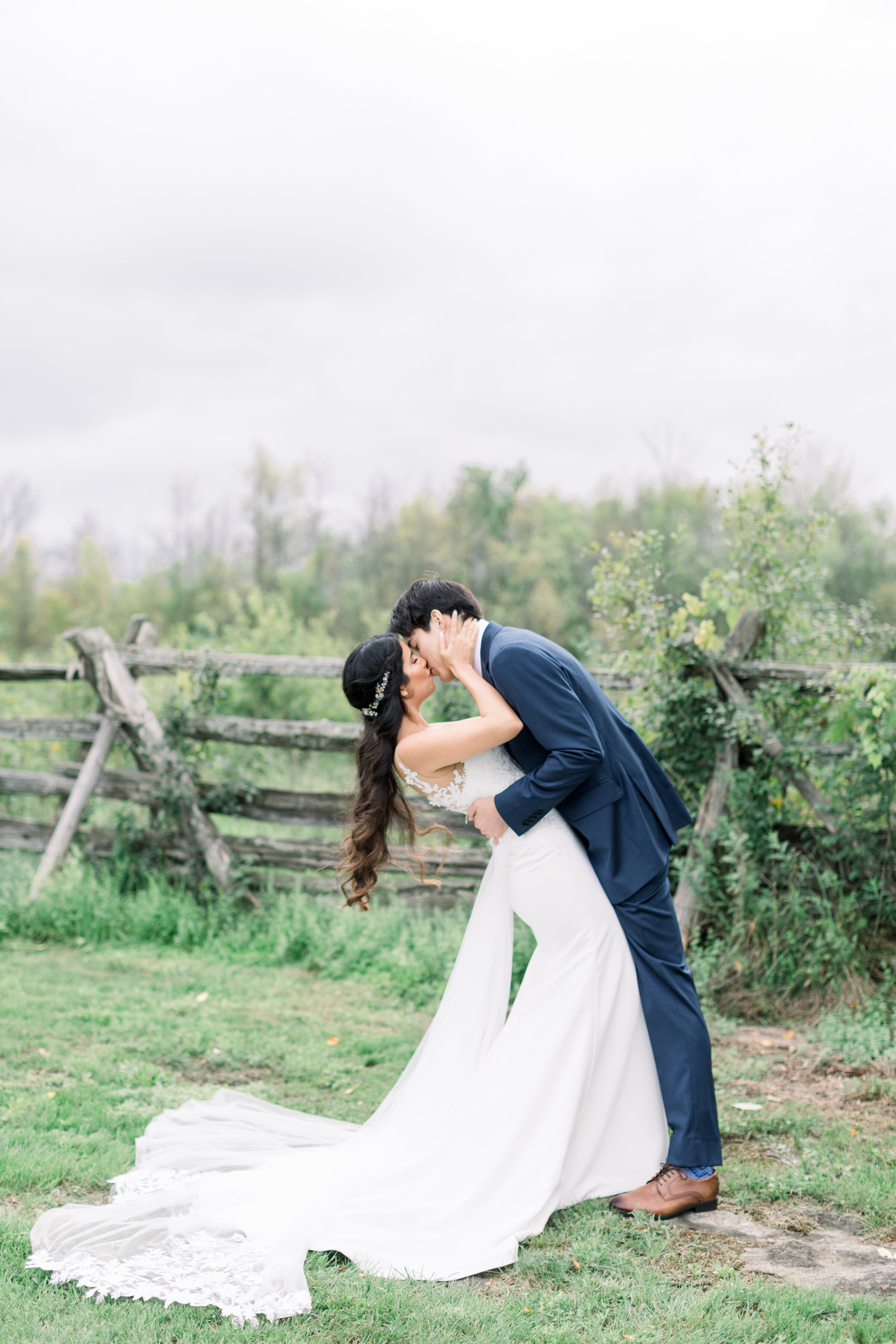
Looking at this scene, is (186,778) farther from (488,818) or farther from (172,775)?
(488,818)

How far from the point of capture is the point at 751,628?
5.44 meters

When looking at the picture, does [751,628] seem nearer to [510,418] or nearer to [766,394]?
[766,394]

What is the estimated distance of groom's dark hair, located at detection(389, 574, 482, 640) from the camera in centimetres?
336

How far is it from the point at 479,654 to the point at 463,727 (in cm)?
28

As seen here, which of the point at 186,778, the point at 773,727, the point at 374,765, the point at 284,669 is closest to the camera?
the point at 374,765

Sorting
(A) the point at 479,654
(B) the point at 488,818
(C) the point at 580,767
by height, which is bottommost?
(B) the point at 488,818

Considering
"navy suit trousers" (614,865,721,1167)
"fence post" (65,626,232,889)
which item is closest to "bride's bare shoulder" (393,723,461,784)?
"navy suit trousers" (614,865,721,1167)

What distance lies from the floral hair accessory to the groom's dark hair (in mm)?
178

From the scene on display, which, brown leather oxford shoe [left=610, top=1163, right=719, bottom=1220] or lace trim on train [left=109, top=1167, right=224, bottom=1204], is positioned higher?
brown leather oxford shoe [left=610, top=1163, right=719, bottom=1220]

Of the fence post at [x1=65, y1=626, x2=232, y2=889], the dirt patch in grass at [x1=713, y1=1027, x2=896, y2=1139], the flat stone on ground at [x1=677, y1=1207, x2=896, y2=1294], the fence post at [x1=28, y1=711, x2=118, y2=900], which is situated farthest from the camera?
the fence post at [x1=28, y1=711, x2=118, y2=900]

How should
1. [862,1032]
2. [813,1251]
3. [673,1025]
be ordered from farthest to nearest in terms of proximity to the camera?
[862,1032]
[673,1025]
[813,1251]

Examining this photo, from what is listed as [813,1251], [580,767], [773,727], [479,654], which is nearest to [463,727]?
[479,654]

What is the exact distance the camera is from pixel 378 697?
3.35 meters

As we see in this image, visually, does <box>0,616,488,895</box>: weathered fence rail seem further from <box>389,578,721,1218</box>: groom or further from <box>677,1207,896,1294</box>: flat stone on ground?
<box>677,1207,896,1294</box>: flat stone on ground
